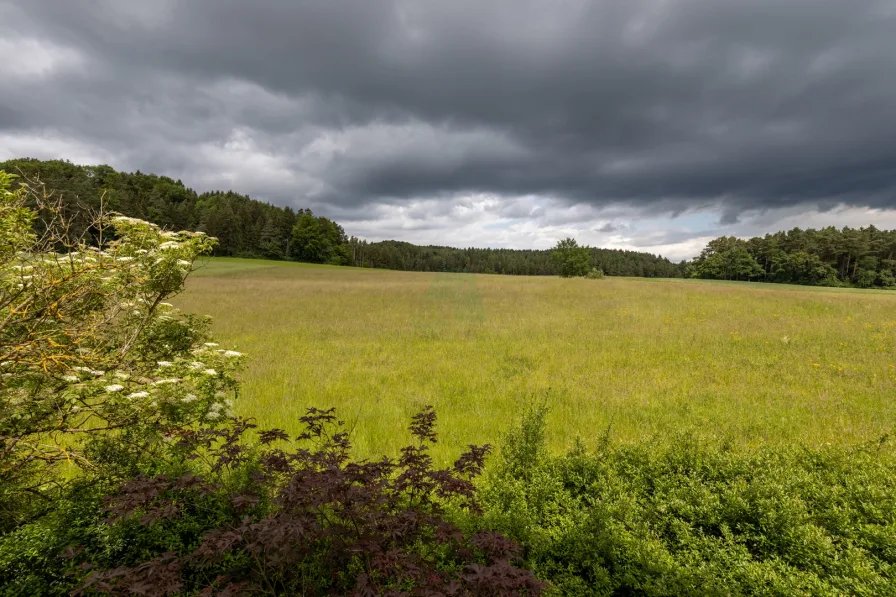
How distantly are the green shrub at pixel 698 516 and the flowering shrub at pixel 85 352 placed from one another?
14.2 feet

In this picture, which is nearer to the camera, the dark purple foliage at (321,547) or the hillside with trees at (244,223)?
the dark purple foliage at (321,547)

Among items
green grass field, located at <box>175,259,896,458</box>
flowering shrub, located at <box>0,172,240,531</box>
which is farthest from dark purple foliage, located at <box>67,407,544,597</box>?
green grass field, located at <box>175,259,896,458</box>

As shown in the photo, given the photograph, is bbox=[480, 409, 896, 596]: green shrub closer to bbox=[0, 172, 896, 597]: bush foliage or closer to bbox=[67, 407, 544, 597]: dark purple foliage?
bbox=[0, 172, 896, 597]: bush foliage

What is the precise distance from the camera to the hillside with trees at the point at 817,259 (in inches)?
2975

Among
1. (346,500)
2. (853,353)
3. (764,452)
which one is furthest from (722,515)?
(853,353)

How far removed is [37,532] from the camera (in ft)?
12.2

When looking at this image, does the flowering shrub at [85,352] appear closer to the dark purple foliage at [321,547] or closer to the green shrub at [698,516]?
the dark purple foliage at [321,547]

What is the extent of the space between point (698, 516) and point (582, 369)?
6.07 metres

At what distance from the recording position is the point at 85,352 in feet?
14.1

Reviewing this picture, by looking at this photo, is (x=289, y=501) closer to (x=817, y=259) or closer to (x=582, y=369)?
(x=582, y=369)

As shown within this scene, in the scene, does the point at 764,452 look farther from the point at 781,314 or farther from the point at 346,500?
the point at 781,314

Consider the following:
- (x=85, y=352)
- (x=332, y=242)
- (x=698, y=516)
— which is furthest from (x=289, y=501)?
(x=332, y=242)

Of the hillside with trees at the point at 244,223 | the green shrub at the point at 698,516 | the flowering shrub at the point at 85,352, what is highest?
the hillside with trees at the point at 244,223

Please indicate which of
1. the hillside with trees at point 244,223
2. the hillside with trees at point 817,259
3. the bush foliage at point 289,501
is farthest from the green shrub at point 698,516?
the hillside with trees at point 817,259
